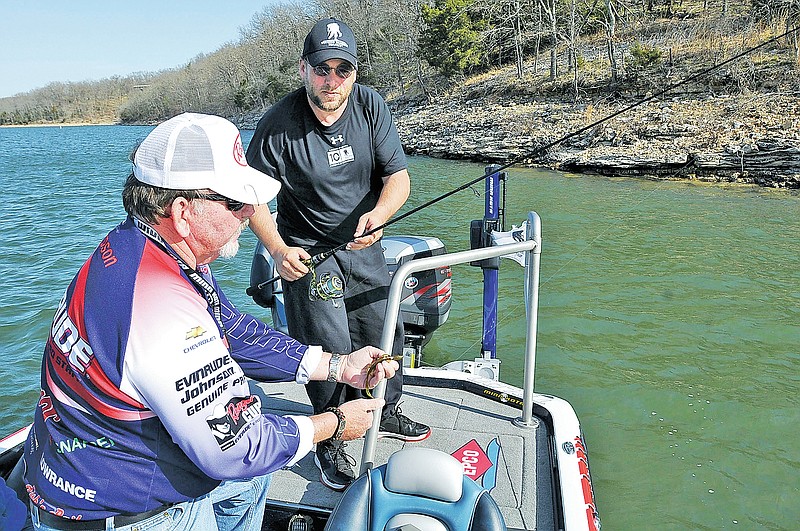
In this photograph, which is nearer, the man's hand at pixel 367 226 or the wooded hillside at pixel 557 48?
the man's hand at pixel 367 226

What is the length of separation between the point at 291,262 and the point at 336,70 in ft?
2.79

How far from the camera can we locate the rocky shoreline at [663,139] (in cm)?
1594

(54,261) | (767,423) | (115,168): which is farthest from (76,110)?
(767,423)

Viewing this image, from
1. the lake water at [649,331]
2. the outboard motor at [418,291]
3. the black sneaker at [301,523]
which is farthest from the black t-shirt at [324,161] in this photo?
the lake water at [649,331]

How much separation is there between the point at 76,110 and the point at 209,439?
14726cm

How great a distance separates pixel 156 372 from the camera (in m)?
1.42

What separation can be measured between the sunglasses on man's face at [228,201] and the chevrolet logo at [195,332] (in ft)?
1.05

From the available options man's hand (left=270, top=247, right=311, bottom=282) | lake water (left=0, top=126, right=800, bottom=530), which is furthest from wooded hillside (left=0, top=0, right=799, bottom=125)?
man's hand (left=270, top=247, right=311, bottom=282)

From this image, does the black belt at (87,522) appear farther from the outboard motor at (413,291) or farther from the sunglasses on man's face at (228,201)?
the outboard motor at (413,291)

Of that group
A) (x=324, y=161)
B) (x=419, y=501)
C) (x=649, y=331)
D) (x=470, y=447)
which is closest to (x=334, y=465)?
(x=470, y=447)

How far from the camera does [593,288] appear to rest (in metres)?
8.06

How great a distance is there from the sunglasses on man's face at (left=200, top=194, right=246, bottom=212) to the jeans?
2.56 feet

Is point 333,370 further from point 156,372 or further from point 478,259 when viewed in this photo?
point 156,372

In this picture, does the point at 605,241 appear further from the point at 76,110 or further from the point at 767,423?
the point at 76,110
